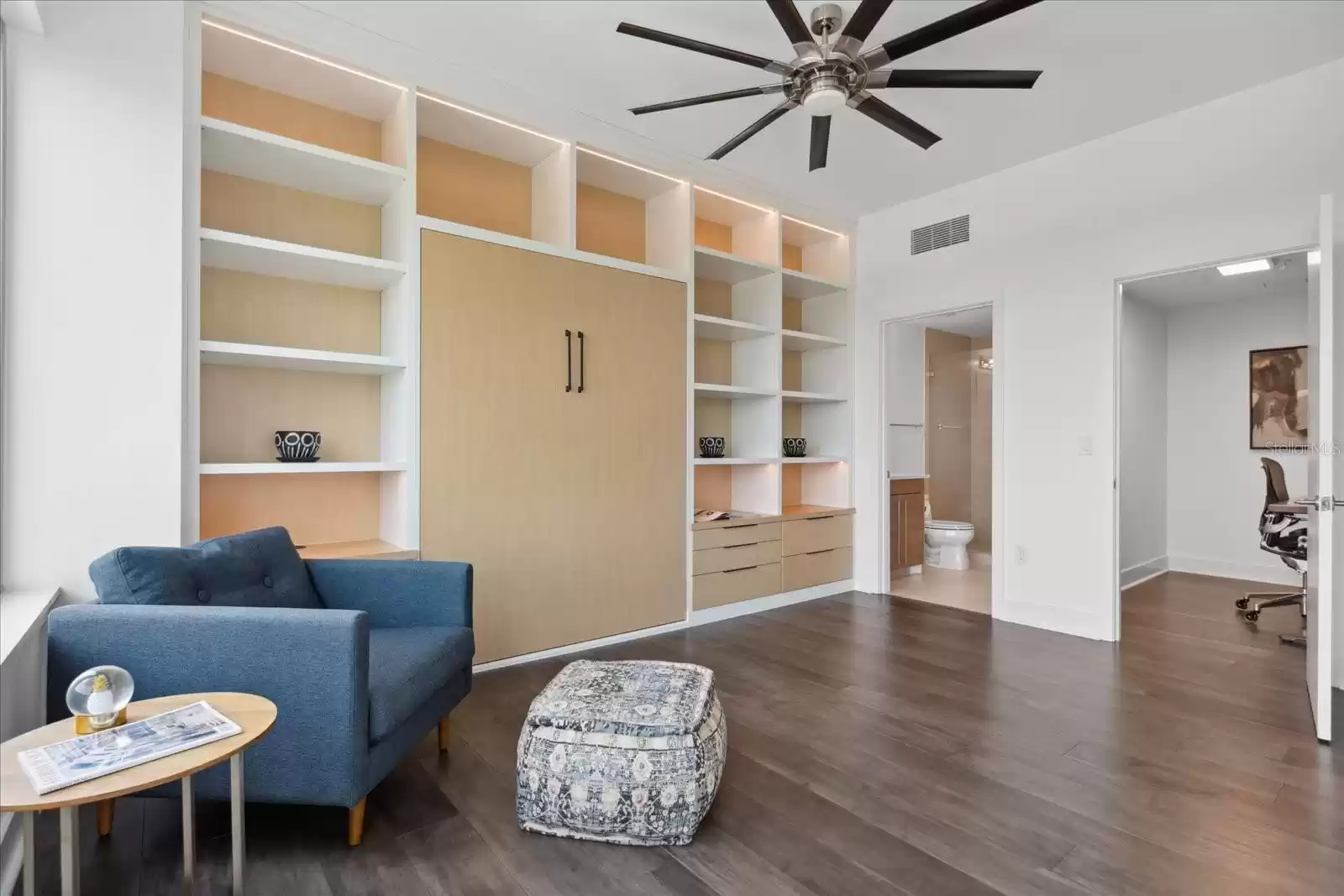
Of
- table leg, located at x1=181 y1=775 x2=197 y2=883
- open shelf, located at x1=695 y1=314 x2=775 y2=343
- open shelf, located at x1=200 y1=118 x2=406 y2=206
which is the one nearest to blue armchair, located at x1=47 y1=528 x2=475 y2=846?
table leg, located at x1=181 y1=775 x2=197 y2=883

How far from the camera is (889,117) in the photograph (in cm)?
285

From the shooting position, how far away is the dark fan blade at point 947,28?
2.09m

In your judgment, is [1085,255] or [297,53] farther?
[1085,255]

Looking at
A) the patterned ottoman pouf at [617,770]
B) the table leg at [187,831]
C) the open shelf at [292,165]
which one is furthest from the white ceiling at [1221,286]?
the table leg at [187,831]

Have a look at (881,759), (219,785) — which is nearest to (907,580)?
(881,759)

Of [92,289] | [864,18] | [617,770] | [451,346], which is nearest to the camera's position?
[617,770]

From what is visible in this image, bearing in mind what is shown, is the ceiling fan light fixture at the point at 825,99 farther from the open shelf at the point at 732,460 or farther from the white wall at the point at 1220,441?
the white wall at the point at 1220,441

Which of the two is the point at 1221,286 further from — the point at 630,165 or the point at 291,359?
the point at 291,359

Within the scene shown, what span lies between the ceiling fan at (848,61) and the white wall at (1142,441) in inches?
140

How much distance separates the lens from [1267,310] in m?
5.45

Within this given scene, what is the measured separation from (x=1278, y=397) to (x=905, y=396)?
9.76ft

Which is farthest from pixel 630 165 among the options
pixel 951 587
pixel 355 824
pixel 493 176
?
pixel 951 587

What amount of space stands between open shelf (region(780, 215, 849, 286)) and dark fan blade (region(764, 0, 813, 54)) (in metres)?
2.55

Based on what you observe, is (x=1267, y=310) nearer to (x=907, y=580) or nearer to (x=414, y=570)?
(x=907, y=580)
